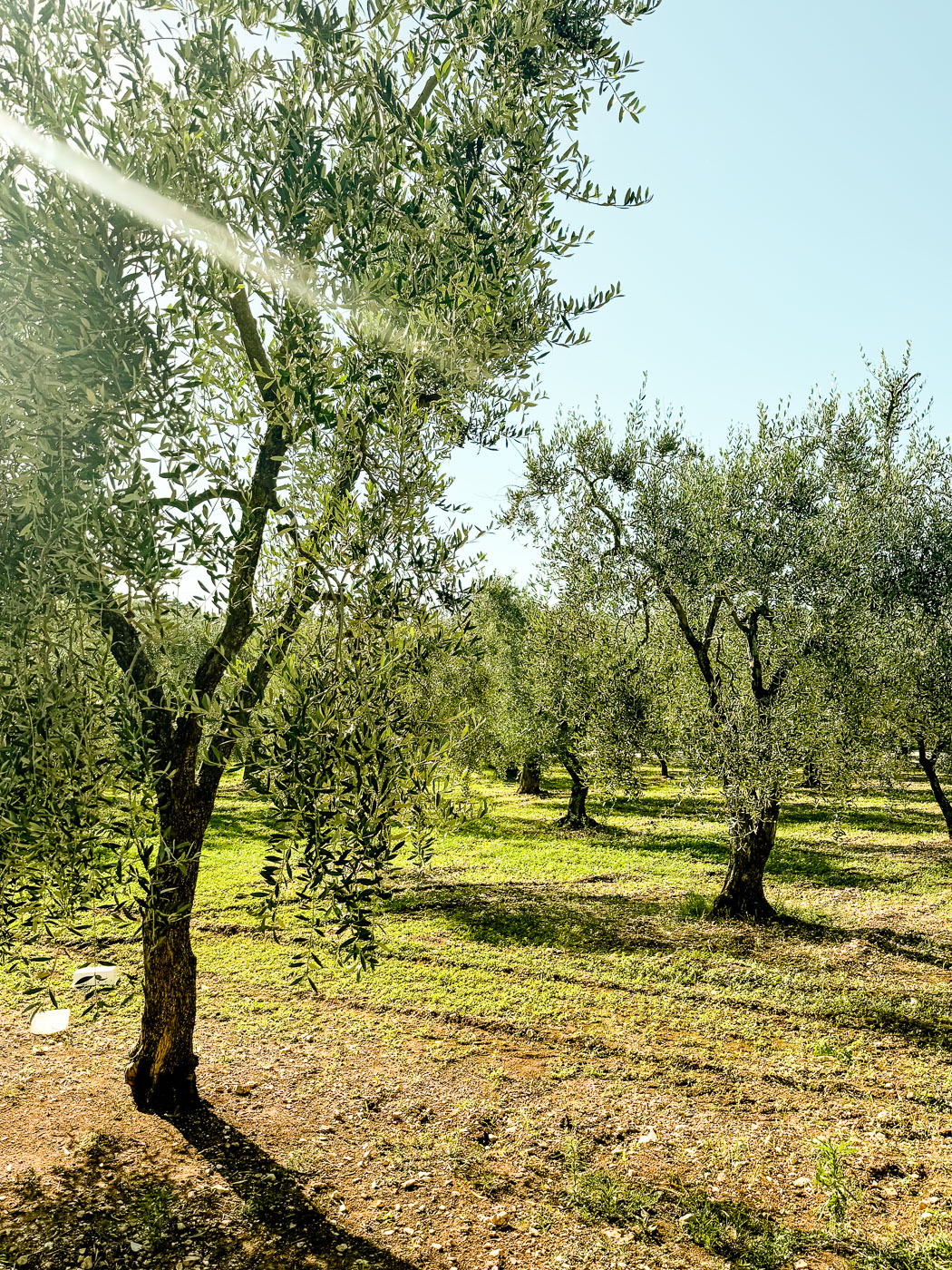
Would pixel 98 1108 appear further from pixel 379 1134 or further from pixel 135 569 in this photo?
pixel 135 569

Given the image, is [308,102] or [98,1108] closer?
[308,102]

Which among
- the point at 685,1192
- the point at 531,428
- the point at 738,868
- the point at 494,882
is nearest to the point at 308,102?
the point at 531,428

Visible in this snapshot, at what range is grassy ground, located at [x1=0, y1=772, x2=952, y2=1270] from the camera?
672 centimetres

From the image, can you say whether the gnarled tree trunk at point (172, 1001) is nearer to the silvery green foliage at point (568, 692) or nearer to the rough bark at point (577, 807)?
the silvery green foliage at point (568, 692)

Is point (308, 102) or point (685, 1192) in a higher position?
point (308, 102)

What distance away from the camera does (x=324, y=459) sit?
6.45 metres

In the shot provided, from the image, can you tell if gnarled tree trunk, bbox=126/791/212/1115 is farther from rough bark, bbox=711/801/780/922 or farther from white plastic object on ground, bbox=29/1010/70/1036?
rough bark, bbox=711/801/780/922

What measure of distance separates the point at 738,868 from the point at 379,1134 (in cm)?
1126

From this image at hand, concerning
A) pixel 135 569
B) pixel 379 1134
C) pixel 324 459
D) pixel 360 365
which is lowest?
pixel 379 1134

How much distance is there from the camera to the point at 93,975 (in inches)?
500

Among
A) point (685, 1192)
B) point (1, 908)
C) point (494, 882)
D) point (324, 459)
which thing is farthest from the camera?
point (494, 882)

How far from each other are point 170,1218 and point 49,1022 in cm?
588

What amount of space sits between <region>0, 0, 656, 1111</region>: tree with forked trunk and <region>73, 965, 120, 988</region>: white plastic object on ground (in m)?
7.12

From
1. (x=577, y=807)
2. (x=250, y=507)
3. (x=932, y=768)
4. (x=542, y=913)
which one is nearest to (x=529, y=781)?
(x=577, y=807)
